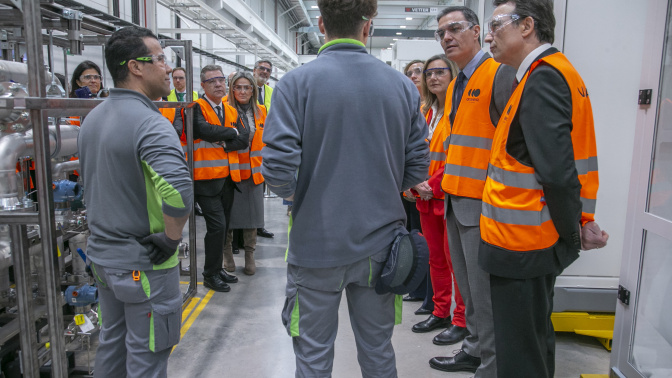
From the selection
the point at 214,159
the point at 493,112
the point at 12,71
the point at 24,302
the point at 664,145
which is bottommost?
the point at 24,302

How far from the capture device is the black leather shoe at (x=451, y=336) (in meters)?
2.94

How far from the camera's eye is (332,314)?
64.9 inches

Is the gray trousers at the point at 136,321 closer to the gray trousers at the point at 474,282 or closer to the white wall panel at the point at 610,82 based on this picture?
the gray trousers at the point at 474,282

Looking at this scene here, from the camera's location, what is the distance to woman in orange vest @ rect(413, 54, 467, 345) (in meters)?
2.84

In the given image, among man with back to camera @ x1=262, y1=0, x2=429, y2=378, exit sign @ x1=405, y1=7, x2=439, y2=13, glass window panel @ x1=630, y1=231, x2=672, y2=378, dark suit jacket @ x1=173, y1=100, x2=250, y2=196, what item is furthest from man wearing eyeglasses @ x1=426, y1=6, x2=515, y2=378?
exit sign @ x1=405, y1=7, x2=439, y2=13

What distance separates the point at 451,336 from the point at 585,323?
2.75 feet

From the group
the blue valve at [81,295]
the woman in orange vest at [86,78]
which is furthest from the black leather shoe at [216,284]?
the blue valve at [81,295]

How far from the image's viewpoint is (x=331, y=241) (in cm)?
156

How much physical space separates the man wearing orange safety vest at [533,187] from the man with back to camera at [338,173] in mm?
368

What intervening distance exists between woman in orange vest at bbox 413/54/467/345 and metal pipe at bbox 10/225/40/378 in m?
2.06

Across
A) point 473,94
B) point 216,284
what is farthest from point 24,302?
point 473,94

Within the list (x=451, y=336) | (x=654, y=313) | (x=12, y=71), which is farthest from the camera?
(x=451, y=336)

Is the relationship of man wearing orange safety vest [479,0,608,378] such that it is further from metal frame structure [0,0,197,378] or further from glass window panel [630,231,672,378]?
metal frame structure [0,0,197,378]

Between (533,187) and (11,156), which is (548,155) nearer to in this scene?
(533,187)
